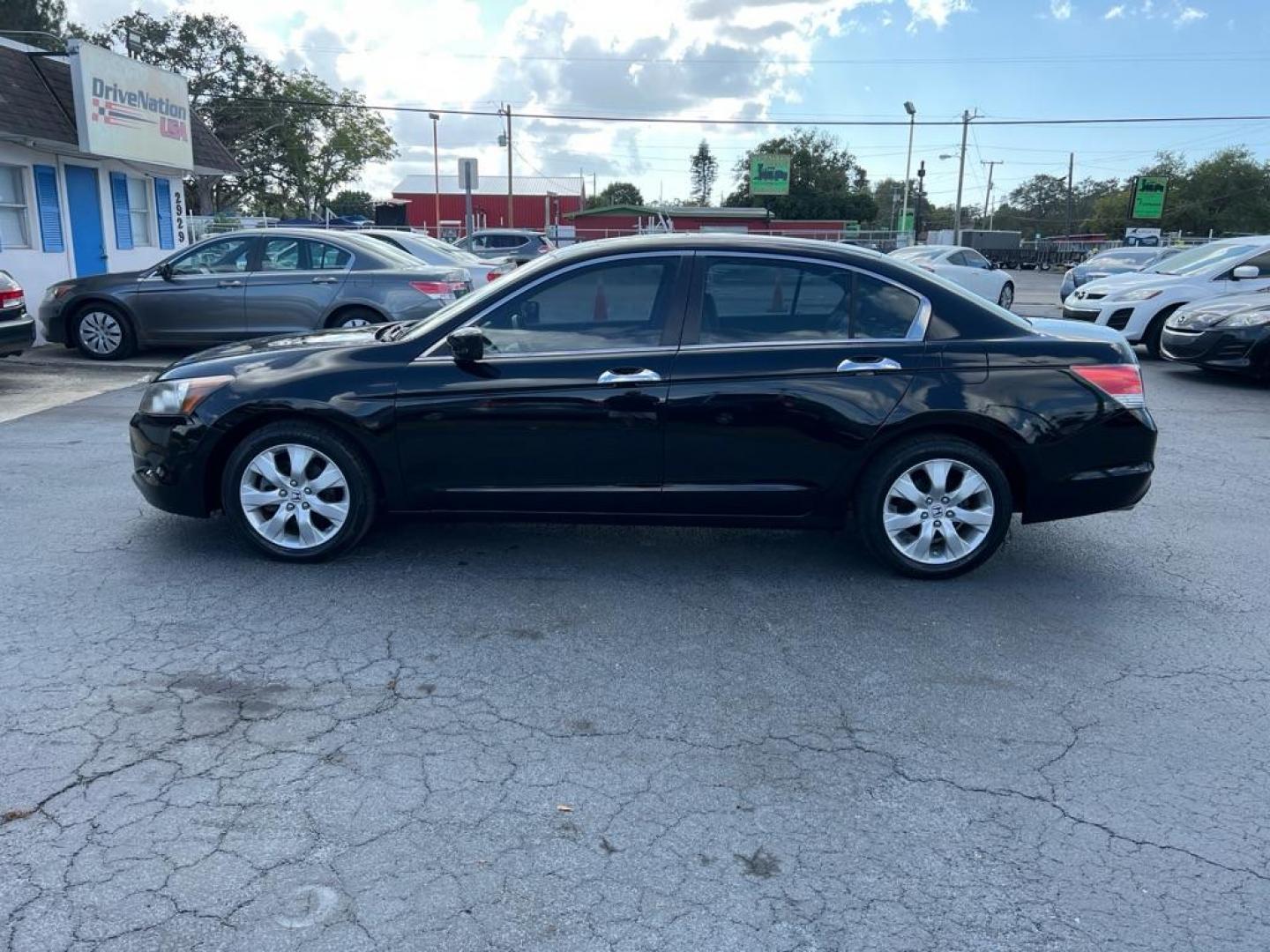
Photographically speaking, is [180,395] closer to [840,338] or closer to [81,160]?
[840,338]

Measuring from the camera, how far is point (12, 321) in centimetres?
966

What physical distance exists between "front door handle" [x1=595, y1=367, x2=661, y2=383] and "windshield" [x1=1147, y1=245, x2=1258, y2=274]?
12.0 m

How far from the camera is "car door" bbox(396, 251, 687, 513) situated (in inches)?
185

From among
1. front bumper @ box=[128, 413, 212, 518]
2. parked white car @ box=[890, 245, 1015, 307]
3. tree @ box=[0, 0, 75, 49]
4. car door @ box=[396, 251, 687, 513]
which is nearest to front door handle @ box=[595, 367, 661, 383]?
car door @ box=[396, 251, 687, 513]

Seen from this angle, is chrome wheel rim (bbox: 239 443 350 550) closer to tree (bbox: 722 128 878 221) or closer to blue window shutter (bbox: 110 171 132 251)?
blue window shutter (bbox: 110 171 132 251)

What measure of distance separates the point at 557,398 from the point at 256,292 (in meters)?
7.48

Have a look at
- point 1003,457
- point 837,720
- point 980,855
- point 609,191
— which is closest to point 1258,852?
point 980,855

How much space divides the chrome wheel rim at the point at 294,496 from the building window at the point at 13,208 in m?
11.9

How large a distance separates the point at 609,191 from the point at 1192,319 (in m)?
112

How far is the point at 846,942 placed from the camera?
98.0 inches

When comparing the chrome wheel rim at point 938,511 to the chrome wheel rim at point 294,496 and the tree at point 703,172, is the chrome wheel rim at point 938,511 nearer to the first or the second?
the chrome wheel rim at point 294,496

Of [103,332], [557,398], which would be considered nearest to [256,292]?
[103,332]

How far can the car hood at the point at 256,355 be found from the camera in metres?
4.95

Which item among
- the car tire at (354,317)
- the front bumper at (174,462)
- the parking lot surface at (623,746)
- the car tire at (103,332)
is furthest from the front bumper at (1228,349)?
the car tire at (103,332)
